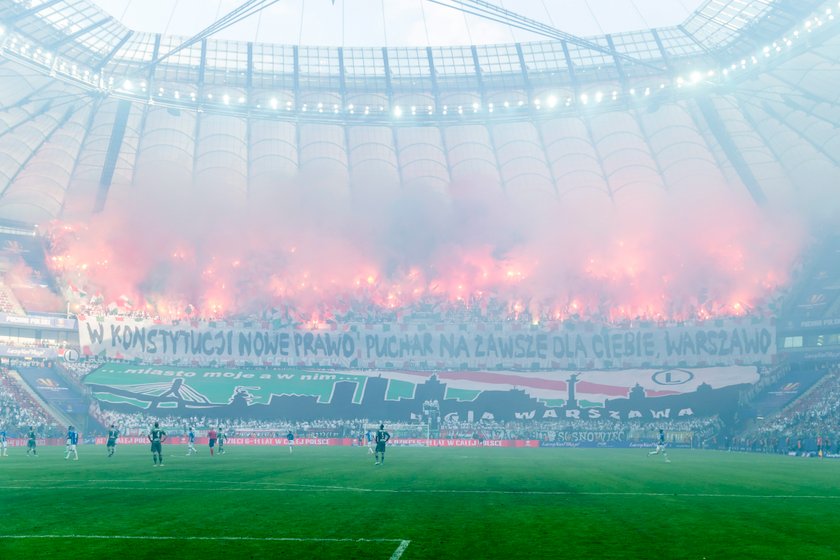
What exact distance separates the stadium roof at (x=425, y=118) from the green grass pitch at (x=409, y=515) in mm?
48147

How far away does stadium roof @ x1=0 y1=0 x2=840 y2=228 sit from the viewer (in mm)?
66125

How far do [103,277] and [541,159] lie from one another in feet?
162

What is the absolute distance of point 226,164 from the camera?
3081 inches

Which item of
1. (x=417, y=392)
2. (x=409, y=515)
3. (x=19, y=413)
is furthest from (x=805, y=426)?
(x=19, y=413)

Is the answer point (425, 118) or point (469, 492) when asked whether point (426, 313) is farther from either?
point (469, 492)

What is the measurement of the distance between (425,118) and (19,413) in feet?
151

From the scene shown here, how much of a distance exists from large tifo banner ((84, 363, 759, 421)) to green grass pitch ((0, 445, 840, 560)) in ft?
130

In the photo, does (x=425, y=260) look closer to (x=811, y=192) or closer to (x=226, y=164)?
(x=226, y=164)

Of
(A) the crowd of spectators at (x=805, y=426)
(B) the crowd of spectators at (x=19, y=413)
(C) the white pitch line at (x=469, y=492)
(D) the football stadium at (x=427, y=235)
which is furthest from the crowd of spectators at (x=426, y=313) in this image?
(C) the white pitch line at (x=469, y=492)

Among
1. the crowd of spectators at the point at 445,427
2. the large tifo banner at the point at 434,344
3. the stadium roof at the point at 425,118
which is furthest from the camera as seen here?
the large tifo banner at the point at 434,344

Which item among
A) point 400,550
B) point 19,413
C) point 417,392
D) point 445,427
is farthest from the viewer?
point 417,392

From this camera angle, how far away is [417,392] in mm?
70562

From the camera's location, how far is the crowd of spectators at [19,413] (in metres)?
55.4

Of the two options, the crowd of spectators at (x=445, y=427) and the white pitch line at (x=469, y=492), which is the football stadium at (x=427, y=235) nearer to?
the crowd of spectators at (x=445, y=427)
